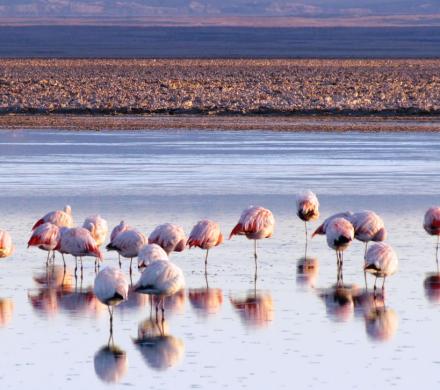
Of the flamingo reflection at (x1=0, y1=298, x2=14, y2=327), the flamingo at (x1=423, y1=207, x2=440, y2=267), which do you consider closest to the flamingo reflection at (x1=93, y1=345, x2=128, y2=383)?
the flamingo reflection at (x1=0, y1=298, x2=14, y2=327)

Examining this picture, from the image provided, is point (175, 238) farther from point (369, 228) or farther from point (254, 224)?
point (369, 228)

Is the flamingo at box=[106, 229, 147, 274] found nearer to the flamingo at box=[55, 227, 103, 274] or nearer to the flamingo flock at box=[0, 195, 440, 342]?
the flamingo flock at box=[0, 195, 440, 342]

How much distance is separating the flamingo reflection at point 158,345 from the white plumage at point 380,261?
180cm

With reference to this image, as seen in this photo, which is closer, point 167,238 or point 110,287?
point 110,287

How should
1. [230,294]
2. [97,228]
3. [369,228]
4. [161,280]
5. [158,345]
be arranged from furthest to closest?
[97,228] < [369,228] < [230,294] < [161,280] < [158,345]

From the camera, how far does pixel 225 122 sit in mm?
30062

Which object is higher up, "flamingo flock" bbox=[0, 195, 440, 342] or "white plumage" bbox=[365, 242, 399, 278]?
"flamingo flock" bbox=[0, 195, 440, 342]

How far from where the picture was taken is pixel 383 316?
31.8 ft

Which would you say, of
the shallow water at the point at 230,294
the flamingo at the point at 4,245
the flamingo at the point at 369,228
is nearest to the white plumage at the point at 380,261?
the shallow water at the point at 230,294

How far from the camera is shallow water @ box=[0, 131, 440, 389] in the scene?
8.10 m

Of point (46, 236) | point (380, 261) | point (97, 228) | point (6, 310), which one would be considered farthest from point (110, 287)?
point (97, 228)

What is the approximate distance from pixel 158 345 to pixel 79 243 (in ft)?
7.99

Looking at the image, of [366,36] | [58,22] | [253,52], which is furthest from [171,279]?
[58,22]

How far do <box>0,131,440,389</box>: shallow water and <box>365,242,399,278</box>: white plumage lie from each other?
10.1 inches
